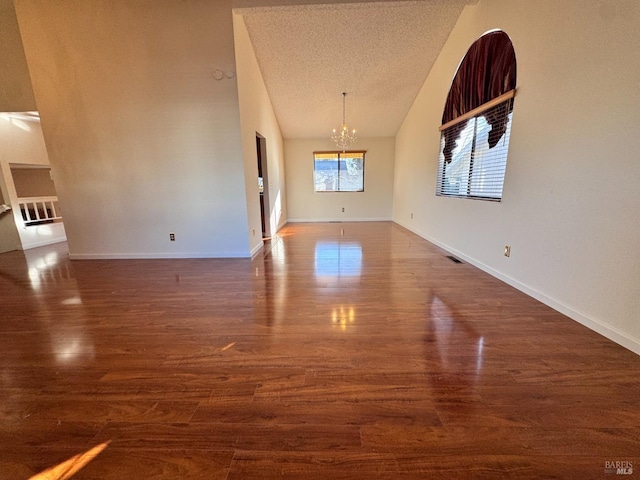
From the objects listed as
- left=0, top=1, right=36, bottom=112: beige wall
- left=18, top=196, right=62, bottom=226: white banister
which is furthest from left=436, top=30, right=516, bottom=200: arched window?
left=18, top=196, right=62, bottom=226: white banister

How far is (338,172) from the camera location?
25.5 feet

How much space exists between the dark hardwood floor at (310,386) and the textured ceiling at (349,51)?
12.5ft

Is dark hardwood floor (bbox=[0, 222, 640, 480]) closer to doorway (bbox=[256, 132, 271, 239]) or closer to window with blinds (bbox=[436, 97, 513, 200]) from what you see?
window with blinds (bbox=[436, 97, 513, 200])

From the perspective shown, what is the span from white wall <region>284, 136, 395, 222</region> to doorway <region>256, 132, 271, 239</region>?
8.43 ft

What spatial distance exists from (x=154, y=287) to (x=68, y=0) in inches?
149

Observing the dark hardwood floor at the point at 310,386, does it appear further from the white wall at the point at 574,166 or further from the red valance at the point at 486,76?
the red valance at the point at 486,76

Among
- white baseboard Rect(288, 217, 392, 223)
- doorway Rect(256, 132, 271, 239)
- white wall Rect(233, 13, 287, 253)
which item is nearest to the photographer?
white wall Rect(233, 13, 287, 253)

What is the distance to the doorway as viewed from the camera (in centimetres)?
497

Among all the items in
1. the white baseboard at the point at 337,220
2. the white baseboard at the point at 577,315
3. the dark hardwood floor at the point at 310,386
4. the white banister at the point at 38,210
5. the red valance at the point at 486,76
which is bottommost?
the dark hardwood floor at the point at 310,386

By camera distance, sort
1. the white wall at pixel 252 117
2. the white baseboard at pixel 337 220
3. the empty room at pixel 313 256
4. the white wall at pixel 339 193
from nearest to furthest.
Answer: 1. the empty room at pixel 313 256
2. the white wall at pixel 252 117
3. the white wall at pixel 339 193
4. the white baseboard at pixel 337 220

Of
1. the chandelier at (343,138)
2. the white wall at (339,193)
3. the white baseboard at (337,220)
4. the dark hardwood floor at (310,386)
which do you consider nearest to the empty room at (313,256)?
the dark hardwood floor at (310,386)

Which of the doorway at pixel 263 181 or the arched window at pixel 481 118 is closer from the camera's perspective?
the arched window at pixel 481 118

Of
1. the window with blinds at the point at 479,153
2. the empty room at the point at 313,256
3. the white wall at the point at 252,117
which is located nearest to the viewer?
the empty room at the point at 313,256

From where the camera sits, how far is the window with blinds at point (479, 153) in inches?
110
